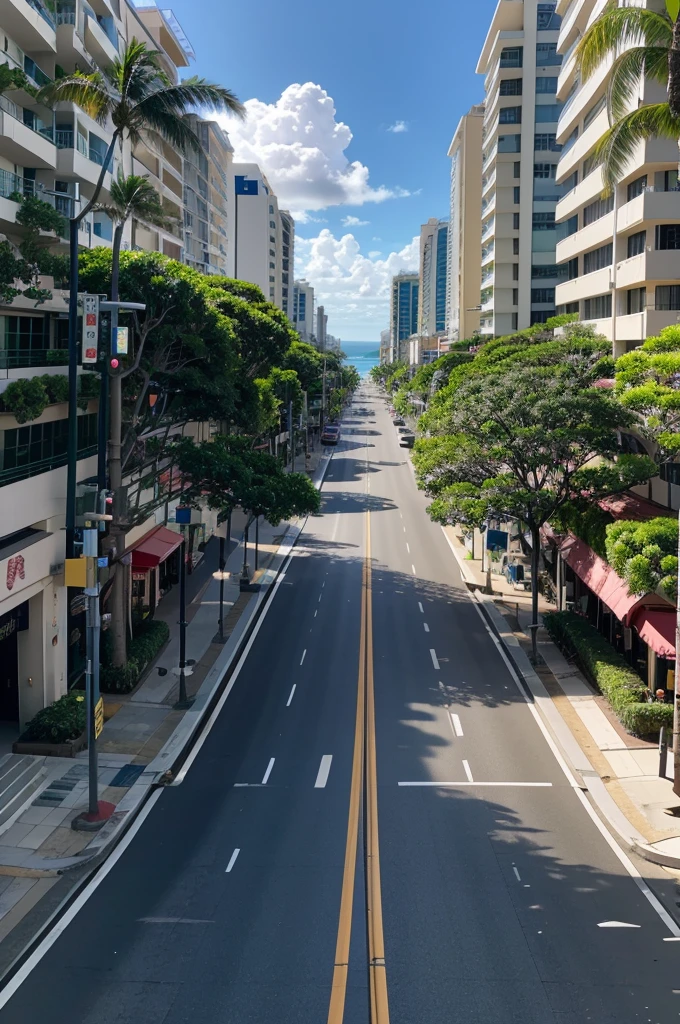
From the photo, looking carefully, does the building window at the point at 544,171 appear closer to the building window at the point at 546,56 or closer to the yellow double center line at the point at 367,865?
the building window at the point at 546,56

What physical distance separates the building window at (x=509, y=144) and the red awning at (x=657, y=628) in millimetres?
62436

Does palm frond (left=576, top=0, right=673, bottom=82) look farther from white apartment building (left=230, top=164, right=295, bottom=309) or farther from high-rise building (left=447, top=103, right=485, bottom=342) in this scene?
white apartment building (left=230, top=164, right=295, bottom=309)

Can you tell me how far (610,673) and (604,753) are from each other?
3.58m

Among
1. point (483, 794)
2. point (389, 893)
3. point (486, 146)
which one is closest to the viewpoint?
point (389, 893)

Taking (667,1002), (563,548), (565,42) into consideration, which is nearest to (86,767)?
(667,1002)

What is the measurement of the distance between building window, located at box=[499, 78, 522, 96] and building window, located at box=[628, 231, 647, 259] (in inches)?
1800

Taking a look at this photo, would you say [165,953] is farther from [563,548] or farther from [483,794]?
[563,548]

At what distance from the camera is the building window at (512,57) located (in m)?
74.2

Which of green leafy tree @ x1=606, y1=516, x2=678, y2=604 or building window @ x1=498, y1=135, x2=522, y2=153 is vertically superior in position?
building window @ x1=498, y1=135, x2=522, y2=153

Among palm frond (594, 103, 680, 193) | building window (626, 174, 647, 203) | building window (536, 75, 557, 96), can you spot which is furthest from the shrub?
building window (536, 75, 557, 96)

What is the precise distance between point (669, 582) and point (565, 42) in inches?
1545

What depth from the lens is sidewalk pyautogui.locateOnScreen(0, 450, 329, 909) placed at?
52.1ft

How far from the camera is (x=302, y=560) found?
4525cm

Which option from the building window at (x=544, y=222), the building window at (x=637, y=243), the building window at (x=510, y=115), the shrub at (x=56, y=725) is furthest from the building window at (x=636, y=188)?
the building window at (x=510, y=115)
